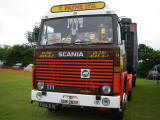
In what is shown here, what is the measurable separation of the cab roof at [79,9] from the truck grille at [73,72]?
129cm

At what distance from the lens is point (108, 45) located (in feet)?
16.1

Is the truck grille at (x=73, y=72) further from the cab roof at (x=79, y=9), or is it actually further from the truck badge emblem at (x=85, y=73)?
the cab roof at (x=79, y=9)

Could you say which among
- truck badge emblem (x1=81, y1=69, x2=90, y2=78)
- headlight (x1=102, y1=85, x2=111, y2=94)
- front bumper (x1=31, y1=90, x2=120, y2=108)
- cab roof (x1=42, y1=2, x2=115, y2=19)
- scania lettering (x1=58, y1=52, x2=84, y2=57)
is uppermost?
cab roof (x1=42, y1=2, x2=115, y2=19)

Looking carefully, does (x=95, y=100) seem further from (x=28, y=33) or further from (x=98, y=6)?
(x=28, y=33)

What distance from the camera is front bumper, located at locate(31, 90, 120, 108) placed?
15.1ft

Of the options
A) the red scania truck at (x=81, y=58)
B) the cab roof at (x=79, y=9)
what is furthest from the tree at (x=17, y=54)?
the red scania truck at (x=81, y=58)

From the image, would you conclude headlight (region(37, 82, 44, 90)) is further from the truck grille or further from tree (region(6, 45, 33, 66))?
tree (region(6, 45, 33, 66))

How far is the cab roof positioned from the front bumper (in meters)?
2.13

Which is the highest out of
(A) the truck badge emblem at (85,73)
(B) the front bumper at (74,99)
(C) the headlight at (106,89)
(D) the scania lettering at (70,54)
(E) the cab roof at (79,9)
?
(E) the cab roof at (79,9)

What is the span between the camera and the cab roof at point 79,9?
5.21 meters

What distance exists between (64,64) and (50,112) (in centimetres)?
216

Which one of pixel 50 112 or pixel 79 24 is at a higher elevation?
pixel 79 24

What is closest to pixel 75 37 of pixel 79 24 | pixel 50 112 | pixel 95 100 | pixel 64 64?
pixel 79 24

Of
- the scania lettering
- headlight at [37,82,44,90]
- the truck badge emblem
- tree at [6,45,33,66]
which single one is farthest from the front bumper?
tree at [6,45,33,66]
